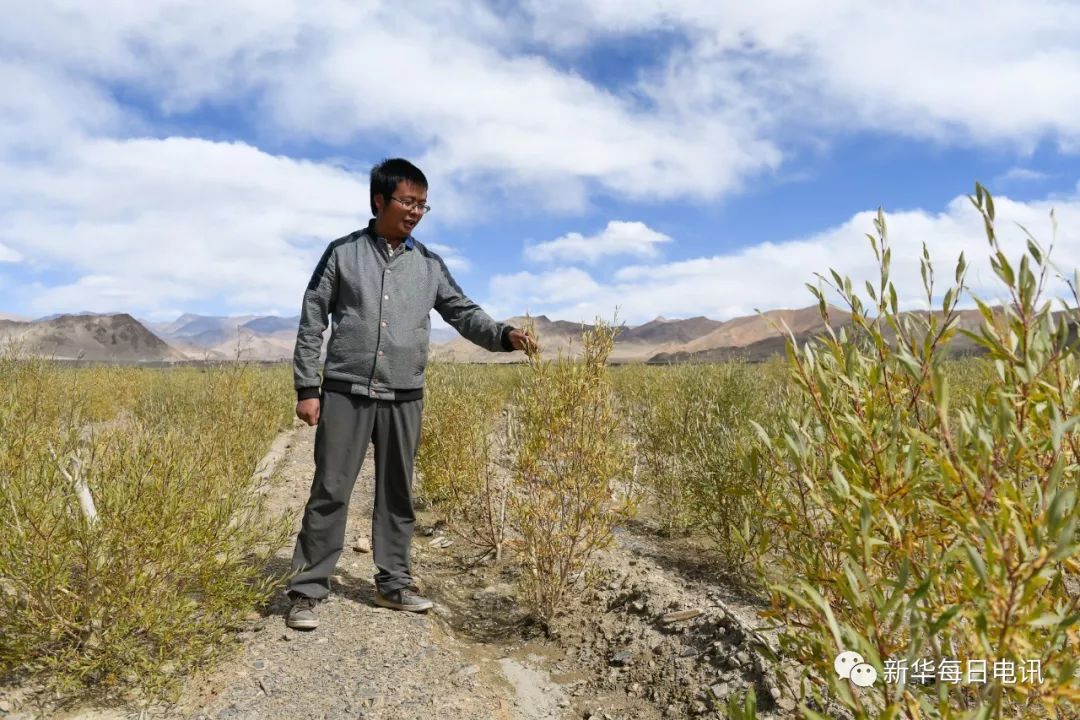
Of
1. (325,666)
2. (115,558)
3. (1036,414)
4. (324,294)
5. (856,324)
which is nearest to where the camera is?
(1036,414)

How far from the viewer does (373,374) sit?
3.10 metres

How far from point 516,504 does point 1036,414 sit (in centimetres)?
259

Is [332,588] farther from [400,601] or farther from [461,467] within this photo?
[461,467]

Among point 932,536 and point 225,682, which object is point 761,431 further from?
point 225,682

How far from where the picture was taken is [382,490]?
10.7 feet

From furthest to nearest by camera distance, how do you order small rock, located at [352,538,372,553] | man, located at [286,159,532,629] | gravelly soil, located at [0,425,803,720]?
small rock, located at [352,538,372,553]
man, located at [286,159,532,629]
gravelly soil, located at [0,425,803,720]

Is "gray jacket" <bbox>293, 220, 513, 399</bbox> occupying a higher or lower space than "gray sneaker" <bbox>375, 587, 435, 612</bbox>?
higher

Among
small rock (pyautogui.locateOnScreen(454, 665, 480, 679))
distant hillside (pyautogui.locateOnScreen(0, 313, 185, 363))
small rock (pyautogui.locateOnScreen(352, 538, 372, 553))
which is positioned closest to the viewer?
small rock (pyautogui.locateOnScreen(454, 665, 480, 679))

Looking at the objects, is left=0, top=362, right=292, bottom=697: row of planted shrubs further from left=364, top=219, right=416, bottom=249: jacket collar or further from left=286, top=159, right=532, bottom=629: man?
left=364, top=219, right=416, bottom=249: jacket collar

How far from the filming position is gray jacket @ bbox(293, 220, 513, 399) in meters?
3.09

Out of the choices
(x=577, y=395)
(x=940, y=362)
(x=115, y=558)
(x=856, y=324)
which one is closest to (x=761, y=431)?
(x=940, y=362)

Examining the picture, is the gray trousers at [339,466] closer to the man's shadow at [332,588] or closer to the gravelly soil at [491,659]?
the man's shadow at [332,588]

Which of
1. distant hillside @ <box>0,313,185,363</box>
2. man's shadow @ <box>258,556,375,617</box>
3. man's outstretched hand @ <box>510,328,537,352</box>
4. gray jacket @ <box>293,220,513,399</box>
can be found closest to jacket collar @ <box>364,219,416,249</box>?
gray jacket @ <box>293,220,513,399</box>

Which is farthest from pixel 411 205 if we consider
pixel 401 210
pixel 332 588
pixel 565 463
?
pixel 332 588
